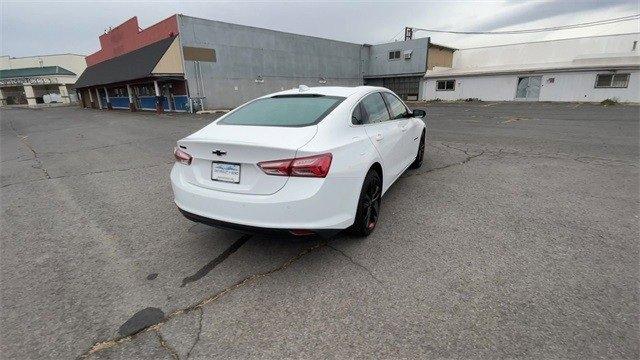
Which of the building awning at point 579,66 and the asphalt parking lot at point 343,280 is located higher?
the building awning at point 579,66

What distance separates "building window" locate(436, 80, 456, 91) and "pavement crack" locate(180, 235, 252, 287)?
3400 cm

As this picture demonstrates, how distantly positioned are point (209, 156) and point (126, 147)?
27.2 feet

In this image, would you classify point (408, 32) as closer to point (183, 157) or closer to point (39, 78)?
point (183, 157)

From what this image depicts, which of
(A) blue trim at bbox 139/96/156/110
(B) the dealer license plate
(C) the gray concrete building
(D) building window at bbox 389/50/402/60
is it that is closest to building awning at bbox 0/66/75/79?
(C) the gray concrete building

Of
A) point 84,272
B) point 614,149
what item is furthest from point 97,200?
point 614,149

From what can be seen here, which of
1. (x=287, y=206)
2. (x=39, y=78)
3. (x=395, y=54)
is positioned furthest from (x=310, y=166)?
(x=39, y=78)

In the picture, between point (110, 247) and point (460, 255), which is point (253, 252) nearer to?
point (110, 247)

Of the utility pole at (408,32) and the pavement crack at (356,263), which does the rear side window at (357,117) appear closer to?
the pavement crack at (356,263)

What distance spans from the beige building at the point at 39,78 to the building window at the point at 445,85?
61966 mm

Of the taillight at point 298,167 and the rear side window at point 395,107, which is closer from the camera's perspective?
the taillight at point 298,167

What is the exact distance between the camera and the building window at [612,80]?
78.2 ft

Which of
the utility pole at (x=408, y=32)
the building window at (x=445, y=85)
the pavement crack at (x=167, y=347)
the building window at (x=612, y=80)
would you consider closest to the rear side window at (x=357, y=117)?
the pavement crack at (x=167, y=347)

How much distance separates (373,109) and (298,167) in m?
1.71

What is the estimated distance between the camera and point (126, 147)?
960 cm
